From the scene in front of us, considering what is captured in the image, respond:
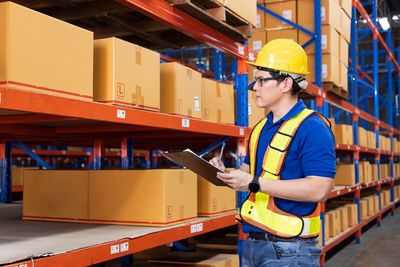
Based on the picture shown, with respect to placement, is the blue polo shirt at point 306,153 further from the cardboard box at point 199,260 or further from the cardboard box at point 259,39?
the cardboard box at point 259,39

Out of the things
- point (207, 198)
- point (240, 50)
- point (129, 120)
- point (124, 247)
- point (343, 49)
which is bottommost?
point (124, 247)

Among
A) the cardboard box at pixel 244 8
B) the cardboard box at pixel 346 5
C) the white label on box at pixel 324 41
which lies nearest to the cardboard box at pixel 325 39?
the white label on box at pixel 324 41

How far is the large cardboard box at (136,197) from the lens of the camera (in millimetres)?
3307

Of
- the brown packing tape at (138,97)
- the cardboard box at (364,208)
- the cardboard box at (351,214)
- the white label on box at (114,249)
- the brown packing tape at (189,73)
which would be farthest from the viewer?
the cardboard box at (364,208)

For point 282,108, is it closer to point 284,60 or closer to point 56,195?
point 284,60

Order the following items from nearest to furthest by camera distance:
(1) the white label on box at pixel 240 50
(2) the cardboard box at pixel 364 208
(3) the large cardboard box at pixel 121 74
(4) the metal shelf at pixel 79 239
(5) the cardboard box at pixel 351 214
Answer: (4) the metal shelf at pixel 79 239 → (3) the large cardboard box at pixel 121 74 → (1) the white label on box at pixel 240 50 → (5) the cardboard box at pixel 351 214 → (2) the cardboard box at pixel 364 208

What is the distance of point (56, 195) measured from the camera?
140 inches

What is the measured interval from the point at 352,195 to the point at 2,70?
8715 millimetres

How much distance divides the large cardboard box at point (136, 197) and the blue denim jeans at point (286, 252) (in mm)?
911

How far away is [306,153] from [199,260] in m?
1.93

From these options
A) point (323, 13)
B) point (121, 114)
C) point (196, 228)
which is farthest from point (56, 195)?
point (323, 13)

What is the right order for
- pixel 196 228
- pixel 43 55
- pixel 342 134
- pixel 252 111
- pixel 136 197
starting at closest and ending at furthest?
pixel 43 55 → pixel 136 197 → pixel 196 228 → pixel 252 111 → pixel 342 134

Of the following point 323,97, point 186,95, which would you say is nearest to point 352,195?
point 323,97

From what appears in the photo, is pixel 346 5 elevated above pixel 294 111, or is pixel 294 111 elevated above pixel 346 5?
pixel 346 5
